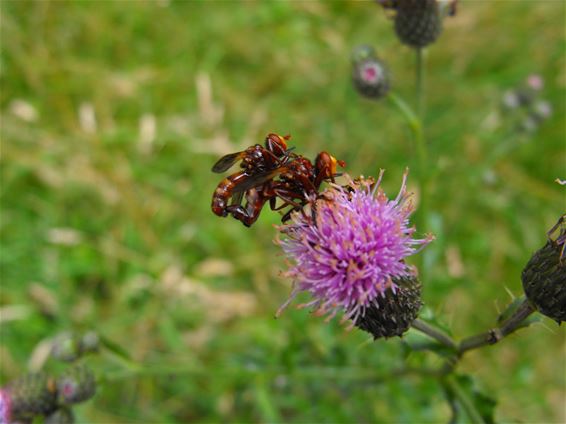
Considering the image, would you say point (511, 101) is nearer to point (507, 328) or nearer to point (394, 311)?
point (507, 328)

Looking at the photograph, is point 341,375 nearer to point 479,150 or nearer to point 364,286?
point 364,286

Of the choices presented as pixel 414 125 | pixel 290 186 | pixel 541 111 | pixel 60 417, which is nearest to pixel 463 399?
pixel 290 186

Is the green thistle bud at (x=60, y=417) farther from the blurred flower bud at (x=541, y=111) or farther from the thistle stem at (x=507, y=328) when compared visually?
the blurred flower bud at (x=541, y=111)

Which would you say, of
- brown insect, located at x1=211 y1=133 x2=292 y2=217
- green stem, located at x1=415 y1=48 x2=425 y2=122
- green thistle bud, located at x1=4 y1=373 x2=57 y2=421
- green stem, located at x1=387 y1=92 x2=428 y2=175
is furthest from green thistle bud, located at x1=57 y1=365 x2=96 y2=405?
green stem, located at x1=415 y1=48 x2=425 y2=122

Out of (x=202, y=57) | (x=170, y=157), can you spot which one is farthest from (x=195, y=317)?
(x=202, y=57)

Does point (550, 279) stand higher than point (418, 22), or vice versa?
point (418, 22)

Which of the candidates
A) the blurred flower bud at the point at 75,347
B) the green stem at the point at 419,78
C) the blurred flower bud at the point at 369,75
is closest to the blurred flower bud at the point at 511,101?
the green stem at the point at 419,78

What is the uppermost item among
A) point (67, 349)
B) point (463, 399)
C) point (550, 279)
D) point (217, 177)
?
point (217, 177)
